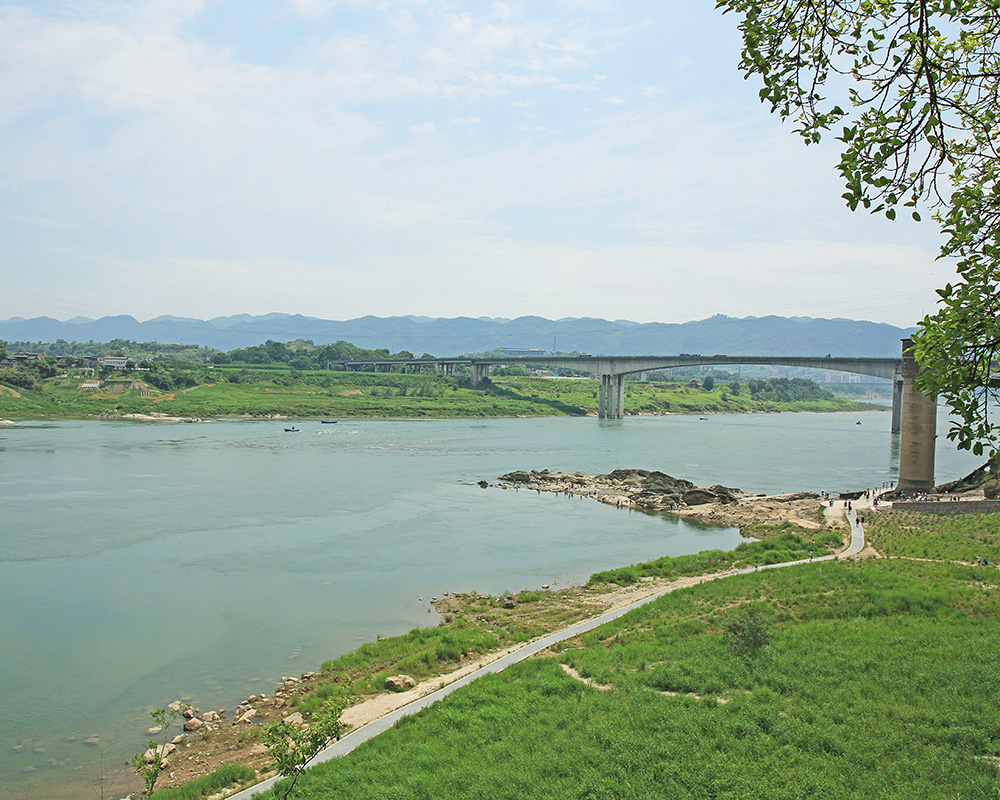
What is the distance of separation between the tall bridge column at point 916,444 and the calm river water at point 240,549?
3102mm

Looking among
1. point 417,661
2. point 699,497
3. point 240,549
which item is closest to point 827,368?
point 699,497

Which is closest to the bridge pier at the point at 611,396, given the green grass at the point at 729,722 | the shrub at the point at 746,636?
the green grass at the point at 729,722

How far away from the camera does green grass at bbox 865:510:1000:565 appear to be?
18.8 m

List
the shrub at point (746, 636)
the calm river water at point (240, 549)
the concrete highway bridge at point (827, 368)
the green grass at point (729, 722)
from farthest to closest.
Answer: the concrete highway bridge at point (827, 368), the calm river water at point (240, 549), the shrub at point (746, 636), the green grass at point (729, 722)

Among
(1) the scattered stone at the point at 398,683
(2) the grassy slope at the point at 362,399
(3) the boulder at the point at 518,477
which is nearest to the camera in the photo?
(1) the scattered stone at the point at 398,683

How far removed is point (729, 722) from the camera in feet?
26.4

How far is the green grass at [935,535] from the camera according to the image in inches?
739

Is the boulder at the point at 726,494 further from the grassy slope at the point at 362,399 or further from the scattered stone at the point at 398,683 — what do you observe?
the grassy slope at the point at 362,399

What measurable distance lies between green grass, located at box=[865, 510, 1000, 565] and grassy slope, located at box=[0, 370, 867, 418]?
59555 millimetres

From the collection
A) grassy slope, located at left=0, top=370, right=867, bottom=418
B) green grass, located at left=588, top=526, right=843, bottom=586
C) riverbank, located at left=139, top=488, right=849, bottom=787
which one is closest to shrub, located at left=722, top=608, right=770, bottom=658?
riverbank, located at left=139, top=488, right=849, bottom=787

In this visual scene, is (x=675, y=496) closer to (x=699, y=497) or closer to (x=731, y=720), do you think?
(x=699, y=497)

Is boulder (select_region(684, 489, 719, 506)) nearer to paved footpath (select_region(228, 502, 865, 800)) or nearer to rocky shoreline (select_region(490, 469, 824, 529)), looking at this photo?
rocky shoreline (select_region(490, 469, 824, 529))

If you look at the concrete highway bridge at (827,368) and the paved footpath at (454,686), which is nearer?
the paved footpath at (454,686)

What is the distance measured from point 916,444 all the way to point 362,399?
63435 millimetres
